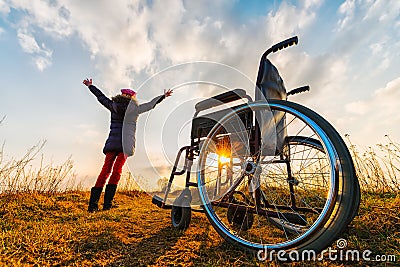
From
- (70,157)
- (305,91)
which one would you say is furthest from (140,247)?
(70,157)

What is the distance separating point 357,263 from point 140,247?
136cm

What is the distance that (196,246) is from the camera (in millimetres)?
1700

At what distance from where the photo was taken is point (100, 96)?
354cm

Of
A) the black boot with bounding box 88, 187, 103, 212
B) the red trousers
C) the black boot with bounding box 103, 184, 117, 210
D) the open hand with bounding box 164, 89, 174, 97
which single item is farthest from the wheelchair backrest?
the black boot with bounding box 88, 187, 103, 212

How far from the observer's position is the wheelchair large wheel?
3.82 feet

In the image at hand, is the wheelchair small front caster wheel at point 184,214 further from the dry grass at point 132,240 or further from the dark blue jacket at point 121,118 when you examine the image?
the dark blue jacket at point 121,118

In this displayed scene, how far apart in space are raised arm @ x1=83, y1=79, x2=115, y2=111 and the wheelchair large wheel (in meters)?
1.92

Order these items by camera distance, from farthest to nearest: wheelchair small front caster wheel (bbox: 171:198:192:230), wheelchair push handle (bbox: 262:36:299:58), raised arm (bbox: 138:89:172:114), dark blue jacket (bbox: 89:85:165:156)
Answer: raised arm (bbox: 138:89:172:114)
dark blue jacket (bbox: 89:85:165:156)
wheelchair small front caster wheel (bbox: 171:198:192:230)
wheelchair push handle (bbox: 262:36:299:58)

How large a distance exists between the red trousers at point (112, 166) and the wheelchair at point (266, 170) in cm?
112

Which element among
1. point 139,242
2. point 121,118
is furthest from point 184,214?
point 121,118

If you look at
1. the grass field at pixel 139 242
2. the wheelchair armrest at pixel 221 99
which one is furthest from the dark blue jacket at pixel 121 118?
the wheelchair armrest at pixel 221 99

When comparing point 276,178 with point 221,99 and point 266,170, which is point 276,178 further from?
point 221,99

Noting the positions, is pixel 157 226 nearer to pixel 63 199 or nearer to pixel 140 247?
pixel 140 247

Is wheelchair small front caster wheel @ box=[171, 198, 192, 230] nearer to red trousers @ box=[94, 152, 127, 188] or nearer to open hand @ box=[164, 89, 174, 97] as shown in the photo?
red trousers @ box=[94, 152, 127, 188]
